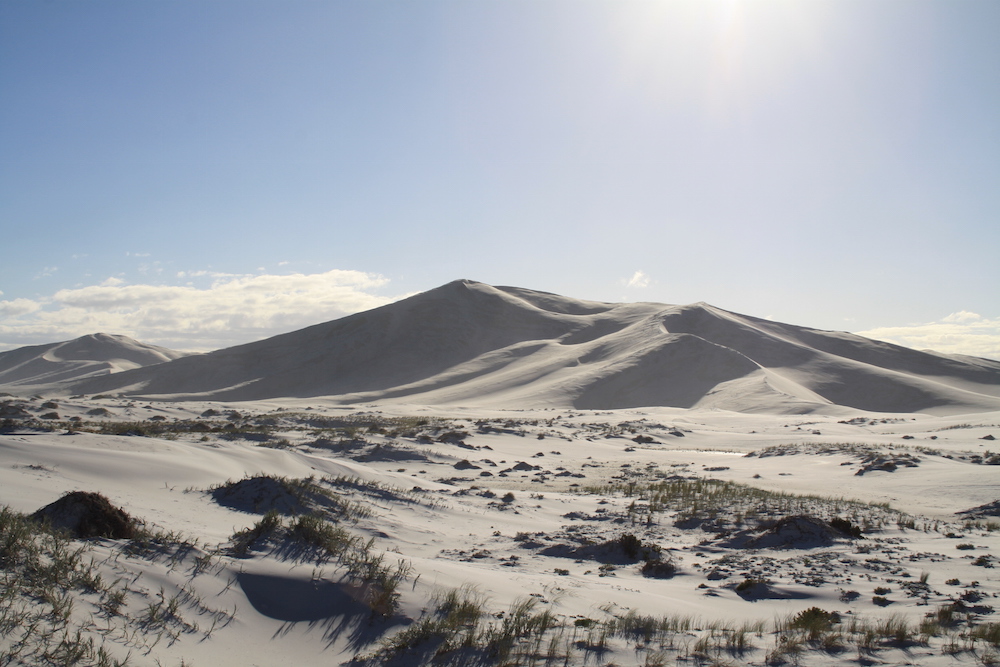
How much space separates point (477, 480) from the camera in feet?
49.6

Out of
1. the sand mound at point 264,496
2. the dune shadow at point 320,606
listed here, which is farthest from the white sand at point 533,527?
the sand mound at point 264,496

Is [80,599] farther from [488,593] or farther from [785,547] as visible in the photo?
[785,547]

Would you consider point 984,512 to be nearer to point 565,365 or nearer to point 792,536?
point 792,536

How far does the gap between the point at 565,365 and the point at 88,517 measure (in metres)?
68.1

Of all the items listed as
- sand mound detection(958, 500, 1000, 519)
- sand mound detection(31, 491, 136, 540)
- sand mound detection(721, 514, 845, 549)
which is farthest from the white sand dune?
sand mound detection(958, 500, 1000, 519)

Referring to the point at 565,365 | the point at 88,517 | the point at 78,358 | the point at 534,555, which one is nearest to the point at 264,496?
the point at 88,517

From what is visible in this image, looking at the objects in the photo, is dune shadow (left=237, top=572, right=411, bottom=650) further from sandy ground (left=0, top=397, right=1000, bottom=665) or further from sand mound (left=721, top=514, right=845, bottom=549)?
sand mound (left=721, top=514, right=845, bottom=549)

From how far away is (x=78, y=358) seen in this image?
134m

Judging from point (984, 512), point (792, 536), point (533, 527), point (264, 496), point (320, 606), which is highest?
point (264, 496)

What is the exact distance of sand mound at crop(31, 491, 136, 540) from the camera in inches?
211

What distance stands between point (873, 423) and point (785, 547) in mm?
31575

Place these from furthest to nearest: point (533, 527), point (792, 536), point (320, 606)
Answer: point (533, 527), point (792, 536), point (320, 606)

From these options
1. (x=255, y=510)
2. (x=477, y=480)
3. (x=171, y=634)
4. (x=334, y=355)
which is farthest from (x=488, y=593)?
(x=334, y=355)

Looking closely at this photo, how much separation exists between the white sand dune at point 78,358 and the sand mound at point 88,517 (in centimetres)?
13258
